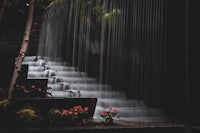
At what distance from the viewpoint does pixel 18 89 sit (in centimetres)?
1034

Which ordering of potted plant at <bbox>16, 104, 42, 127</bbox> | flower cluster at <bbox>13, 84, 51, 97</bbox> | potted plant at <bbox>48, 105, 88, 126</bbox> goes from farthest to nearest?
flower cluster at <bbox>13, 84, 51, 97</bbox> → potted plant at <bbox>48, 105, 88, 126</bbox> → potted plant at <bbox>16, 104, 42, 127</bbox>

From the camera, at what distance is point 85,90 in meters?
15.4

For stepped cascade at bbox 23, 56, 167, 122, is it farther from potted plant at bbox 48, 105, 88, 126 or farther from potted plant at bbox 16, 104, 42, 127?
potted plant at bbox 16, 104, 42, 127

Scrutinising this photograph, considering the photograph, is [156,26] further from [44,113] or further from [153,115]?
[44,113]

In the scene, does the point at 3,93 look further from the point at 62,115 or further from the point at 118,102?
the point at 118,102

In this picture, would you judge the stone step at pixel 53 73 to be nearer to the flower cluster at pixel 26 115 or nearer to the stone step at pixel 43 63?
the stone step at pixel 43 63

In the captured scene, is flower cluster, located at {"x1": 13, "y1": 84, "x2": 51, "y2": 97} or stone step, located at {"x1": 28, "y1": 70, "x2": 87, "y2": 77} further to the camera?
stone step, located at {"x1": 28, "y1": 70, "x2": 87, "y2": 77}

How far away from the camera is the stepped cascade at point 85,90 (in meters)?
12.9

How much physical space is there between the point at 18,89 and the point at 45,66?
23.1ft

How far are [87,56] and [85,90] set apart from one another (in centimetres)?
416

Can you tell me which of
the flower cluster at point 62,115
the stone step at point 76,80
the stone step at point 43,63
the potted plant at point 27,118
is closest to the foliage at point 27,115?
the potted plant at point 27,118

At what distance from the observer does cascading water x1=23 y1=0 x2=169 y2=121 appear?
1410cm

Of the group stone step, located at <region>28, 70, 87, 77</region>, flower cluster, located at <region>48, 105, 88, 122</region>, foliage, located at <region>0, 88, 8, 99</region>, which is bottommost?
flower cluster, located at <region>48, 105, 88, 122</region>

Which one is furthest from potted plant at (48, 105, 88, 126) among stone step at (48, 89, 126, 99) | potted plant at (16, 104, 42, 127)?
stone step at (48, 89, 126, 99)
